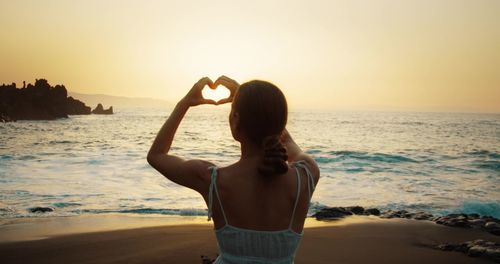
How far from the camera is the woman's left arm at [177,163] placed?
72.9 inches

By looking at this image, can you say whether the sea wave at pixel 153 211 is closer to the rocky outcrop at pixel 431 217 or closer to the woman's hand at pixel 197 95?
the rocky outcrop at pixel 431 217

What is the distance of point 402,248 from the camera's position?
6.85m

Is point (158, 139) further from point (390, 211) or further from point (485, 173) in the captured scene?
point (485, 173)

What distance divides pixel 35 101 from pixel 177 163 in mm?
80763

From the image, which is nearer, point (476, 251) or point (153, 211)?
point (476, 251)

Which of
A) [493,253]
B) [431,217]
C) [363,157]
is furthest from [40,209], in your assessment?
[363,157]

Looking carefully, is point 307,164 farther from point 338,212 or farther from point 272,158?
point 338,212

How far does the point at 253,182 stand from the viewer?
6.03ft

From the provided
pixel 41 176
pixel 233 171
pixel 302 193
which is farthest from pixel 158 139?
pixel 41 176

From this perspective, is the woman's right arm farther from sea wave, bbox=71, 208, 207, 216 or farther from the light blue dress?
sea wave, bbox=71, 208, 207, 216

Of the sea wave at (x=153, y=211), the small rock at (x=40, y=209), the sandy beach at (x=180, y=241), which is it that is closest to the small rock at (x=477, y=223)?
the sandy beach at (x=180, y=241)

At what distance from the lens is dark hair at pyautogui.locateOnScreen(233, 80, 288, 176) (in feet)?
5.75

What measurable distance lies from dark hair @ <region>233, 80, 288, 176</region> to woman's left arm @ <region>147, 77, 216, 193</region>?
0.25 metres

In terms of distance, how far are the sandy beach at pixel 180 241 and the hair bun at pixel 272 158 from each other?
4405 mm
